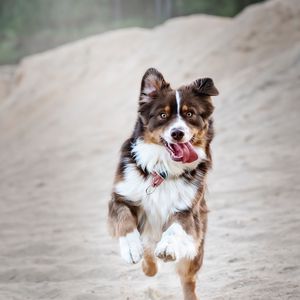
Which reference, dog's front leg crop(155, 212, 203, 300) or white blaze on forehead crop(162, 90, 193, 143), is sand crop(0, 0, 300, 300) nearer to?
dog's front leg crop(155, 212, 203, 300)

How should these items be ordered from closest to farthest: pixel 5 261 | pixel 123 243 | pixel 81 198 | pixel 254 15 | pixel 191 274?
1. pixel 123 243
2. pixel 191 274
3. pixel 5 261
4. pixel 81 198
5. pixel 254 15

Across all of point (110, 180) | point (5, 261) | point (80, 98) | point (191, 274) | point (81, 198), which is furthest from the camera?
point (80, 98)

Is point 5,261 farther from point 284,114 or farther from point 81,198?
point 284,114

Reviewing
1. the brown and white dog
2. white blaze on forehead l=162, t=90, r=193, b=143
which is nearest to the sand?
the brown and white dog

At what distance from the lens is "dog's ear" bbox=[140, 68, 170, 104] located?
3.81m

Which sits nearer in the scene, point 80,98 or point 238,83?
point 238,83

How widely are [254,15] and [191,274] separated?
Answer: 8.58 m

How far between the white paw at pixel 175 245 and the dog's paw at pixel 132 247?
0.33 ft

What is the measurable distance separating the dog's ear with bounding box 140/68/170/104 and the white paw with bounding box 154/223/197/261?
74cm

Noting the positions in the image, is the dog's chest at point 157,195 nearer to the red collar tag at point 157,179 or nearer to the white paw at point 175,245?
the red collar tag at point 157,179

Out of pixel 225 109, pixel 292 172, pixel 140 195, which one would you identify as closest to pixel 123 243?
pixel 140 195

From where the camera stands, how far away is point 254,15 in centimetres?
1184

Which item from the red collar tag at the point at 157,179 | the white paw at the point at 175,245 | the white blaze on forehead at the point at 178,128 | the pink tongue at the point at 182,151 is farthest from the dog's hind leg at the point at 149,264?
the white blaze on forehead at the point at 178,128

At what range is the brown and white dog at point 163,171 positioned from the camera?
3.64 meters
